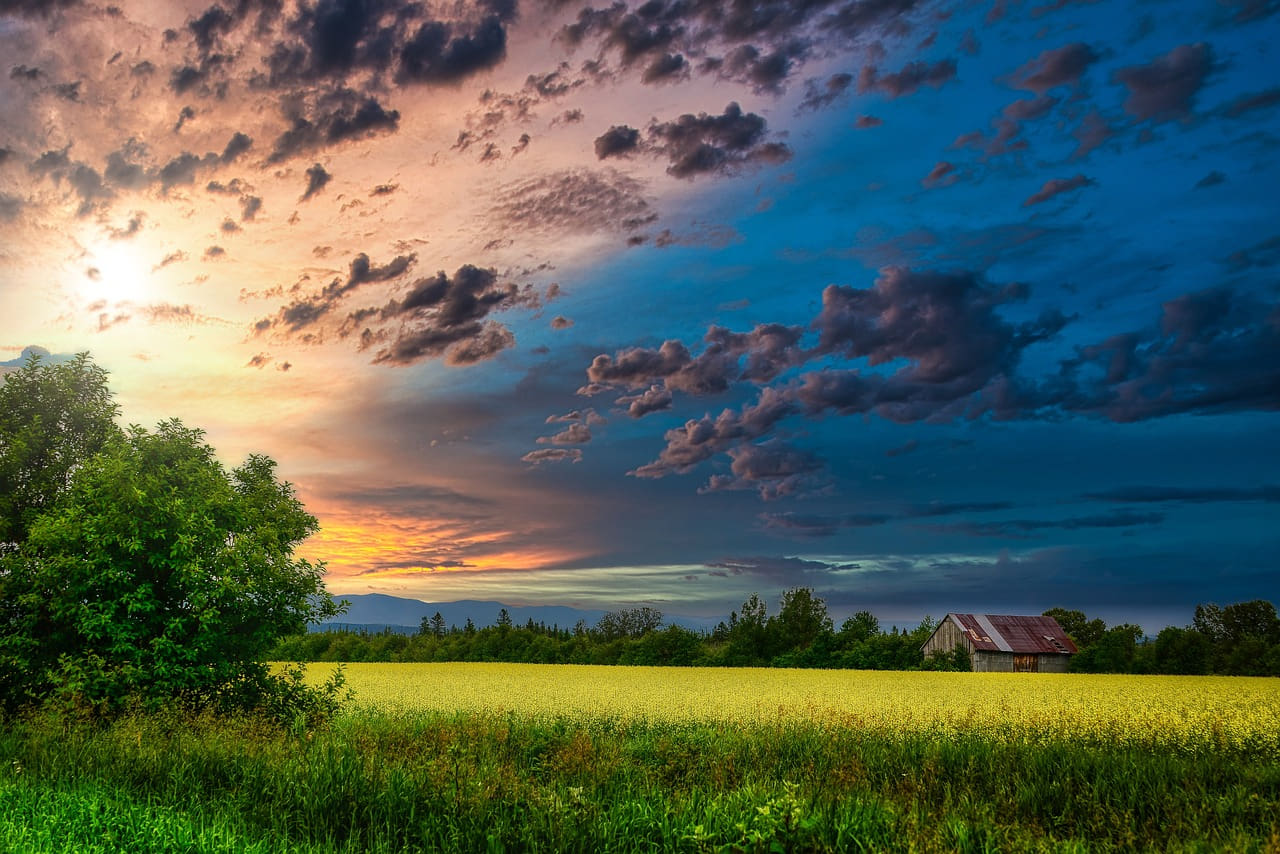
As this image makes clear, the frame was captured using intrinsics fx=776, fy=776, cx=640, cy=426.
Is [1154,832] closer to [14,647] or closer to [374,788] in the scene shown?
[374,788]

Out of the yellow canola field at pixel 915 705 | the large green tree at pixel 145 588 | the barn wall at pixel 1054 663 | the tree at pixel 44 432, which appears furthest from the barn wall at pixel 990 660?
the tree at pixel 44 432

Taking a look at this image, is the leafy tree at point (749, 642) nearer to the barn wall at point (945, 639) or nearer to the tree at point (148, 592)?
the barn wall at point (945, 639)

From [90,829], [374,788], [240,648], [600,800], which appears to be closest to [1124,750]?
[600,800]

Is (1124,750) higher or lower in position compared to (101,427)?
lower

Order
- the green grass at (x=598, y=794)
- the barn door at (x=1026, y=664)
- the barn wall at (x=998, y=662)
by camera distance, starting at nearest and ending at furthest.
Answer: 1. the green grass at (x=598, y=794)
2. the barn door at (x=1026, y=664)
3. the barn wall at (x=998, y=662)

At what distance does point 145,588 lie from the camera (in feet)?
59.2

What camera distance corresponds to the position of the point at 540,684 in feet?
120

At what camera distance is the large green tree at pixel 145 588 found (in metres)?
17.7

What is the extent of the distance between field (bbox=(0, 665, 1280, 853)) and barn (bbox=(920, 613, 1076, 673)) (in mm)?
47246

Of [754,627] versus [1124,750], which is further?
[754,627]

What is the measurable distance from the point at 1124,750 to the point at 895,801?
777 cm

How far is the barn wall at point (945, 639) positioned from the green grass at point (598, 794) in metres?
54.9

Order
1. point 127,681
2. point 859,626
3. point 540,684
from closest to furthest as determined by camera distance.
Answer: point 127,681, point 540,684, point 859,626

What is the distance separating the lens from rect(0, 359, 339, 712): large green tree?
17672 millimetres
